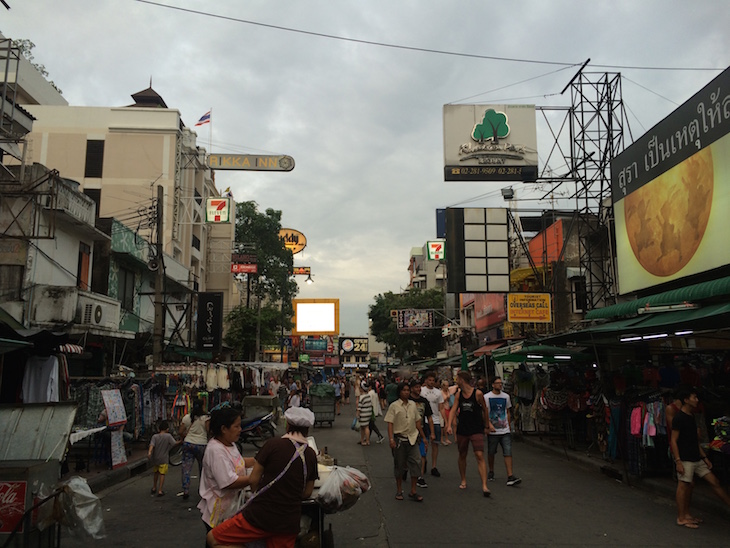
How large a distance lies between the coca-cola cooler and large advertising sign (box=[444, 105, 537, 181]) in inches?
719

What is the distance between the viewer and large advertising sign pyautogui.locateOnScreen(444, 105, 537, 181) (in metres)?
22.6

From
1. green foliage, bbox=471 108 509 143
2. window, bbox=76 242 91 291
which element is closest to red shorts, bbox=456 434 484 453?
window, bbox=76 242 91 291

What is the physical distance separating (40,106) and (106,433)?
25543 mm

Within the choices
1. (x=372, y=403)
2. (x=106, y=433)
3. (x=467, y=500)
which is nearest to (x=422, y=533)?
(x=467, y=500)

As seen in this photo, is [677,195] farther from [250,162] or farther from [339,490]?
[250,162]

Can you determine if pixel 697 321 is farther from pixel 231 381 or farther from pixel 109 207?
pixel 109 207

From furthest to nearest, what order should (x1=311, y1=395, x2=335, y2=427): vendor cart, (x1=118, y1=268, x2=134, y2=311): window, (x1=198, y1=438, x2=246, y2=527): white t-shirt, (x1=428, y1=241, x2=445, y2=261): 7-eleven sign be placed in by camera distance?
(x1=428, y1=241, x2=445, y2=261): 7-eleven sign < (x1=118, y1=268, x2=134, y2=311): window < (x1=311, y1=395, x2=335, y2=427): vendor cart < (x1=198, y1=438, x2=246, y2=527): white t-shirt

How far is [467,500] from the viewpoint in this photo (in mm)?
8406

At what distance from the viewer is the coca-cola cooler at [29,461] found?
17.3ft

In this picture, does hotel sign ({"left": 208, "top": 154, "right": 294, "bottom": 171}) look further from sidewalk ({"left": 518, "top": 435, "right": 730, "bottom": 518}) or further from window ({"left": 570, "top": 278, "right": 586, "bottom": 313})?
sidewalk ({"left": 518, "top": 435, "right": 730, "bottom": 518})

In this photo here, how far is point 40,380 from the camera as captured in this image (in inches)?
426

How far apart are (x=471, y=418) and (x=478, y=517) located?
1.88m

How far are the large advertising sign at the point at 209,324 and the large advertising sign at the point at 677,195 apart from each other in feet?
56.0

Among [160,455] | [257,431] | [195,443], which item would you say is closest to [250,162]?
[257,431]
